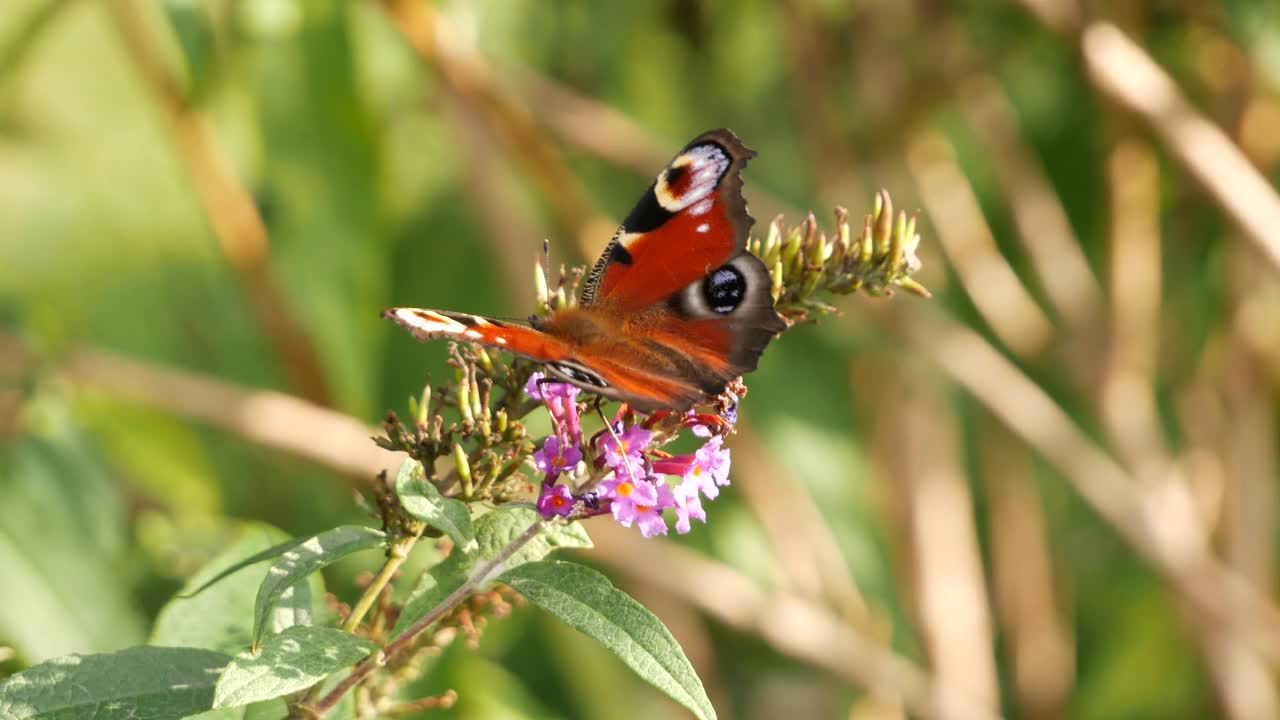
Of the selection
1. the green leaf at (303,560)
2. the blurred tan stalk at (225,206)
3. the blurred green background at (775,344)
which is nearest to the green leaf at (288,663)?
the green leaf at (303,560)

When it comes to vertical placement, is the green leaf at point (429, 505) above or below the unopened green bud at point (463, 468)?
below

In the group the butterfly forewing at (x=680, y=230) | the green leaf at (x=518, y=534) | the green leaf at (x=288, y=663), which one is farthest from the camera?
the butterfly forewing at (x=680, y=230)

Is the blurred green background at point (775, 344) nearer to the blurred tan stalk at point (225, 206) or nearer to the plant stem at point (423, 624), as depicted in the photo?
the blurred tan stalk at point (225, 206)

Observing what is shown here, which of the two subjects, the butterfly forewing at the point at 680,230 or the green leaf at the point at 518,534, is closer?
the green leaf at the point at 518,534

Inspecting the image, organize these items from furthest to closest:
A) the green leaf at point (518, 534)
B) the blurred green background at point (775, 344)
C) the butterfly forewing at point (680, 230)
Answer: the blurred green background at point (775, 344) → the butterfly forewing at point (680, 230) → the green leaf at point (518, 534)

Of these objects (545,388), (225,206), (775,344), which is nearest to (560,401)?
(545,388)

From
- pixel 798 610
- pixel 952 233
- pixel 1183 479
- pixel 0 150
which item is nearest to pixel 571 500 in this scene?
pixel 798 610

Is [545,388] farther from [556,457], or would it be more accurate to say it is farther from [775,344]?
[775,344]
